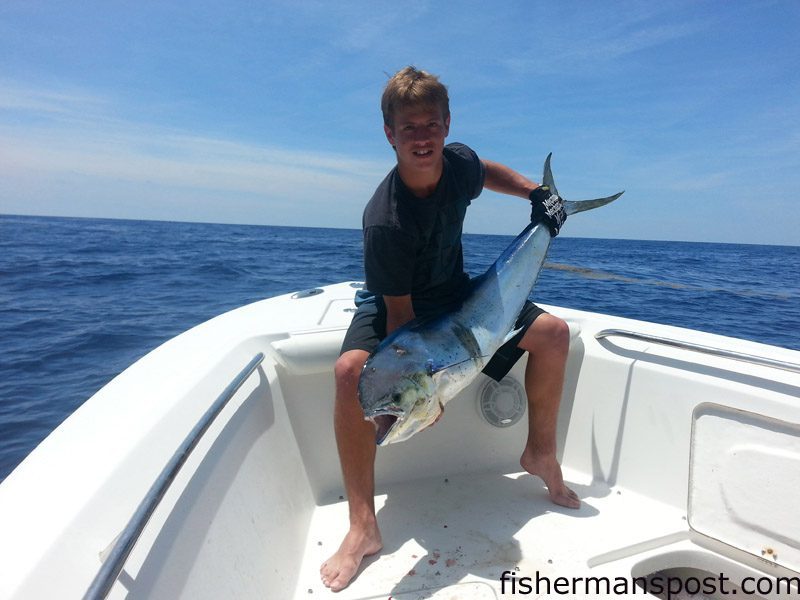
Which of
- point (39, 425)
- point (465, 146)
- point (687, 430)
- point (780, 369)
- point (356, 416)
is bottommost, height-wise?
point (39, 425)

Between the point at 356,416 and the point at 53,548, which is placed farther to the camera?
the point at 356,416

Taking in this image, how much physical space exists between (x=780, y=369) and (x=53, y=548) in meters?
2.48

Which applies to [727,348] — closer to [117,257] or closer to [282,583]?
[282,583]

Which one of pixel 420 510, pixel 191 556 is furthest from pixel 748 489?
pixel 191 556

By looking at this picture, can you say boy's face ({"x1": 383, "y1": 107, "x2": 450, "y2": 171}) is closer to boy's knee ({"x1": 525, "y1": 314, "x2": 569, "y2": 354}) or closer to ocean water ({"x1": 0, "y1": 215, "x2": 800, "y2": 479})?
boy's knee ({"x1": 525, "y1": 314, "x2": 569, "y2": 354})

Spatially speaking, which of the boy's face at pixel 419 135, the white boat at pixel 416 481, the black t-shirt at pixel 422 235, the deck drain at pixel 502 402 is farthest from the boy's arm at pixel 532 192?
the deck drain at pixel 502 402

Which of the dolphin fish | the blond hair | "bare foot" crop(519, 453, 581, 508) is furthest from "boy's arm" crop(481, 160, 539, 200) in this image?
"bare foot" crop(519, 453, 581, 508)

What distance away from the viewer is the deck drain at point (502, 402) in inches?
104

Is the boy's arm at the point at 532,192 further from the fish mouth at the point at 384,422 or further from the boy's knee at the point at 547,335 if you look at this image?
the fish mouth at the point at 384,422

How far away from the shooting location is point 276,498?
1.98 meters

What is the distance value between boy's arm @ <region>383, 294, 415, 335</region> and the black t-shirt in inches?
1.1

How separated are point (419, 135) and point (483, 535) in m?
1.70

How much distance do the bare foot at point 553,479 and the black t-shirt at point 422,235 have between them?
88 cm

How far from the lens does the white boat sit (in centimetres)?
117
